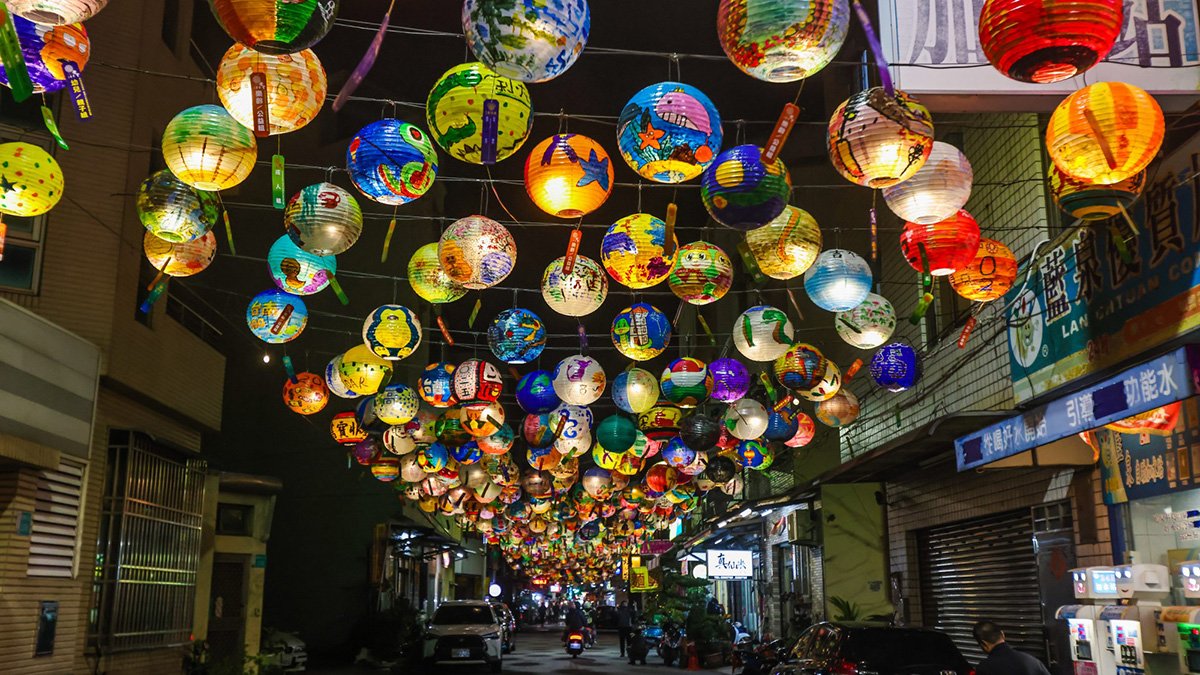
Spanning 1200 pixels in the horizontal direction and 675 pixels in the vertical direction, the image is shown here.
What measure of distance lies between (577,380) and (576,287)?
9.53ft

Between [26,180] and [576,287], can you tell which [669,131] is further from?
[26,180]

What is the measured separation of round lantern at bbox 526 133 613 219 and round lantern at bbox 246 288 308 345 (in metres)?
4.89

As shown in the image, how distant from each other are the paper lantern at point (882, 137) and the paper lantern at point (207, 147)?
4.73 metres

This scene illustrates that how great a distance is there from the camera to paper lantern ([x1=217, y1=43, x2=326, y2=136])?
7.04m

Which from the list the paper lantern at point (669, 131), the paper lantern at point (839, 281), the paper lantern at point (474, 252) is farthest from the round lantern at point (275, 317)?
the paper lantern at point (839, 281)

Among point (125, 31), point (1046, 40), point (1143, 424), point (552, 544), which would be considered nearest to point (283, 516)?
point (125, 31)

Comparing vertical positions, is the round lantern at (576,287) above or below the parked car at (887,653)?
above

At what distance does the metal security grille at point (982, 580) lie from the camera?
12898 mm

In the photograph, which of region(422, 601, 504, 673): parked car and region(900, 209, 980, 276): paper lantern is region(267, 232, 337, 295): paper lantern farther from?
region(422, 601, 504, 673): parked car

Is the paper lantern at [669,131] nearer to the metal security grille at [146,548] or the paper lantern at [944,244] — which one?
the paper lantern at [944,244]

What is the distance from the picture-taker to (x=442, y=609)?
26.5m

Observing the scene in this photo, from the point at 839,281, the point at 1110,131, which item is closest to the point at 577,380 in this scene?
the point at 839,281

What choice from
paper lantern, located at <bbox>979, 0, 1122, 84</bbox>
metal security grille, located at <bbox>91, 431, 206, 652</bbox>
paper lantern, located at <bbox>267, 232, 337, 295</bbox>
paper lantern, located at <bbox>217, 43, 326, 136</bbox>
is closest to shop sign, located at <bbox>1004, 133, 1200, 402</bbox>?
paper lantern, located at <bbox>979, 0, 1122, 84</bbox>

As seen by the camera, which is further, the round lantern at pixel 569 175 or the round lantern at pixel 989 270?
the round lantern at pixel 989 270
